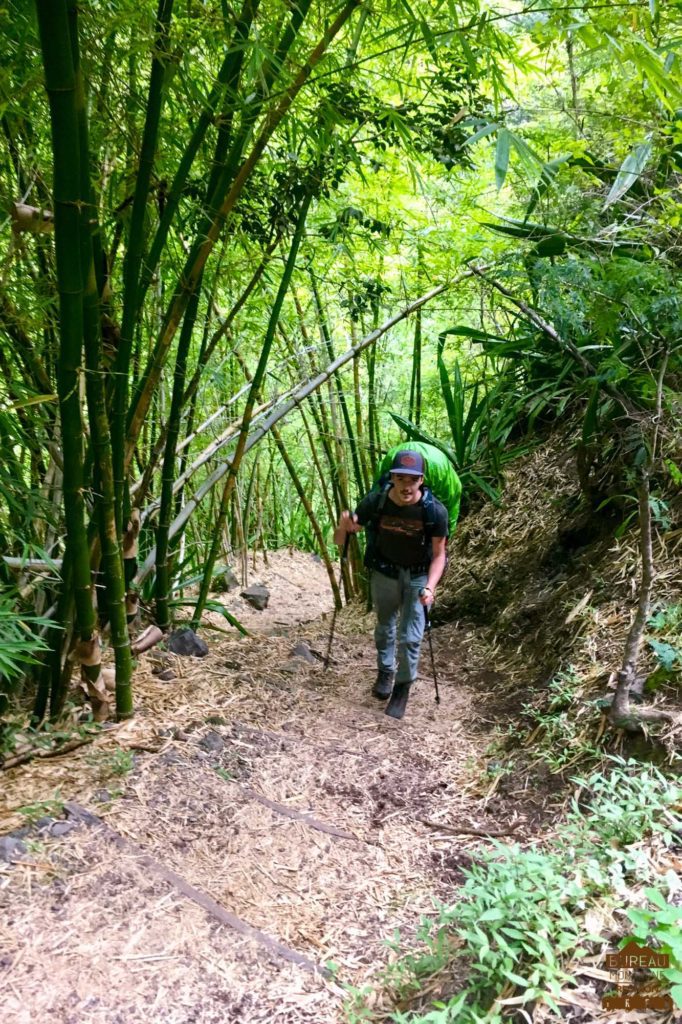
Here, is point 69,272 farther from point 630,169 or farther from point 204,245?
point 630,169

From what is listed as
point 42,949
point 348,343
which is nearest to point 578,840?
point 42,949

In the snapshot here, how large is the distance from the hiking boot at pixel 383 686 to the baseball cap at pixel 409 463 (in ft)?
3.07

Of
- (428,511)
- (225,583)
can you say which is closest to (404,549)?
(428,511)

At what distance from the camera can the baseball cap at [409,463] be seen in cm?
254

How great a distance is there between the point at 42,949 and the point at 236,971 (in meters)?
0.40

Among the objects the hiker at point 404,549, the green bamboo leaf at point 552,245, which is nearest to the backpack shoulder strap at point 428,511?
the hiker at point 404,549

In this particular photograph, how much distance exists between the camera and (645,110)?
2268mm

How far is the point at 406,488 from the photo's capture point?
260 centimetres

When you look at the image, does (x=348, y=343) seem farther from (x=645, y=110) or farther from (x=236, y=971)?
(x=236, y=971)

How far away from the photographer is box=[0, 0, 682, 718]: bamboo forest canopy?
1636 millimetres

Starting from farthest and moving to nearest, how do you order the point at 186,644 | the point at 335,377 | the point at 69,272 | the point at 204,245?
1. the point at 335,377
2. the point at 186,644
3. the point at 204,245
4. the point at 69,272

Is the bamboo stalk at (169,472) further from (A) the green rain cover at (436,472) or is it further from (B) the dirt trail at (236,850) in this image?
(A) the green rain cover at (436,472)

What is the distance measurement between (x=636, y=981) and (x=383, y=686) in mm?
1836

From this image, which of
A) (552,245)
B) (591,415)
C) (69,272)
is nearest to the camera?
(69,272)
